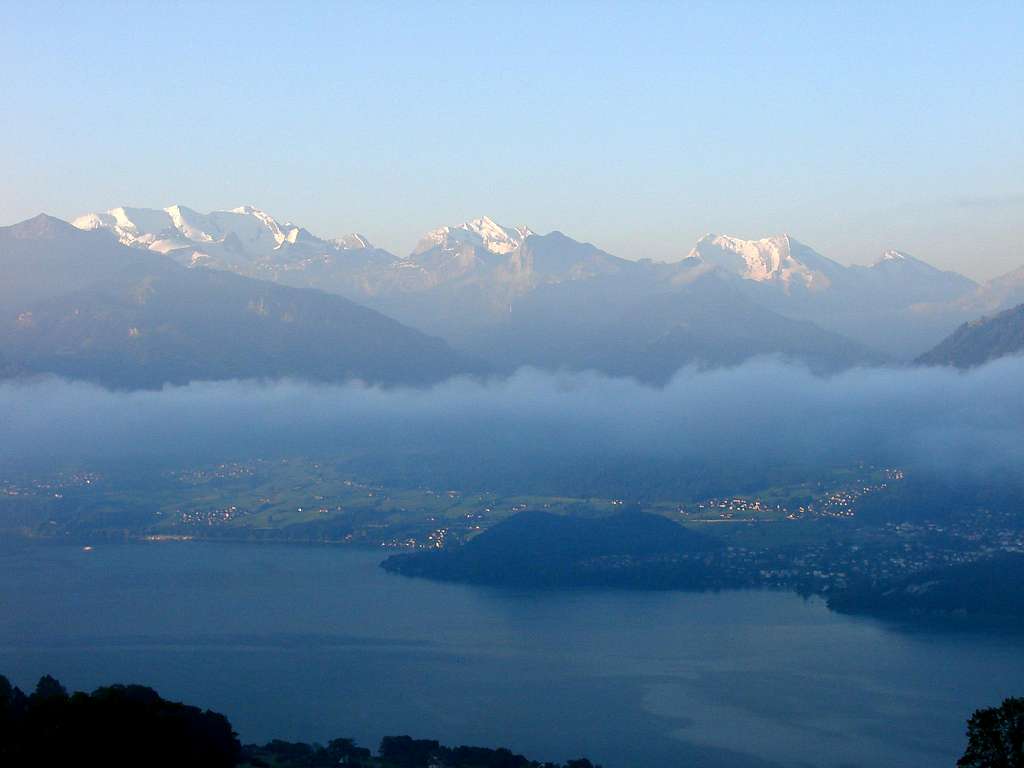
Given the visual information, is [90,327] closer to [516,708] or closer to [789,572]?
[789,572]

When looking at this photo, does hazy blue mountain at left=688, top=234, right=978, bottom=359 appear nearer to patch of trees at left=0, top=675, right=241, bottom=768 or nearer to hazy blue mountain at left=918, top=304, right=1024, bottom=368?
hazy blue mountain at left=918, top=304, right=1024, bottom=368

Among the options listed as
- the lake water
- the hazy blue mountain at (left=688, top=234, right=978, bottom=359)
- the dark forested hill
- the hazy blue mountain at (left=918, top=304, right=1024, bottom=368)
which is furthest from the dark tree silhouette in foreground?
the hazy blue mountain at (left=688, top=234, right=978, bottom=359)

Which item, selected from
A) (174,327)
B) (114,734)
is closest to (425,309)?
(174,327)

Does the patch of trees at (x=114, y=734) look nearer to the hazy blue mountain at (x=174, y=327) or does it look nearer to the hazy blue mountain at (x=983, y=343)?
the hazy blue mountain at (x=983, y=343)

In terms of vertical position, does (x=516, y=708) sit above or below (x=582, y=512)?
below

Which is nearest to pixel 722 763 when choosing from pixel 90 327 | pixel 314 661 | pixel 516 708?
pixel 516 708

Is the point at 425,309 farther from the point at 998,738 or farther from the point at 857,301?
the point at 998,738
